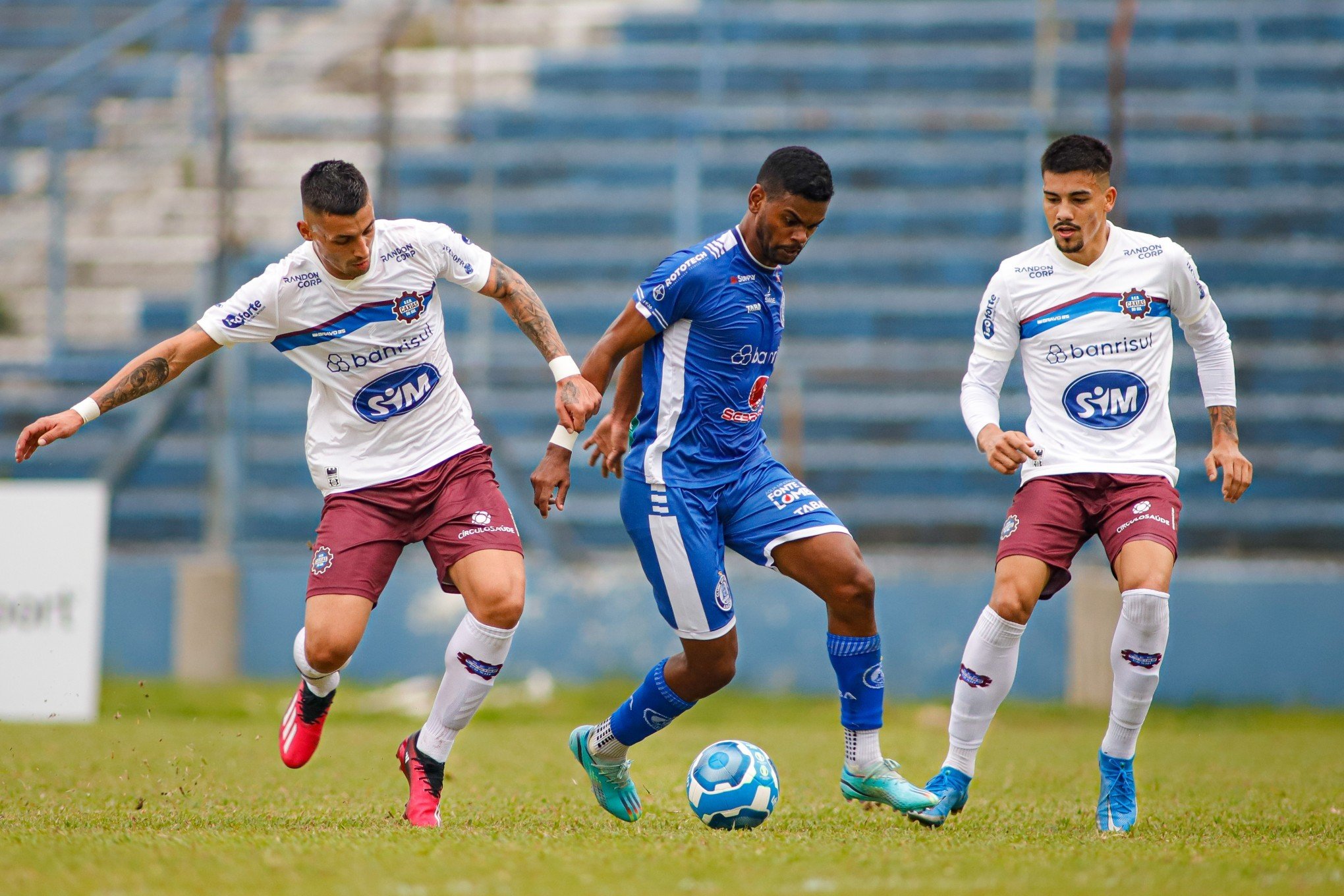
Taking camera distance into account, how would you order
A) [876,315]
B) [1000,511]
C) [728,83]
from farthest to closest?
[728,83] → [876,315] → [1000,511]

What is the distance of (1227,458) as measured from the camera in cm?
547

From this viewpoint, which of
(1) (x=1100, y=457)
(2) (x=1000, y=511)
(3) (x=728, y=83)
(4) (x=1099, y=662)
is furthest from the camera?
(3) (x=728, y=83)

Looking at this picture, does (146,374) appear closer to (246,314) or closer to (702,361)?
(246,314)

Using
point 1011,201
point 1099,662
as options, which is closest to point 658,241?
point 1011,201

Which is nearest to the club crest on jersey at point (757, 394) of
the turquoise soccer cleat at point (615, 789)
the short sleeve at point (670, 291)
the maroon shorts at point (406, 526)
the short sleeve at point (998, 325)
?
the short sleeve at point (670, 291)

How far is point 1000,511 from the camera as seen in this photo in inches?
465

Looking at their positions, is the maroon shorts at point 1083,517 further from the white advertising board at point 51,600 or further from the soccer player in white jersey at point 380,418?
the white advertising board at point 51,600

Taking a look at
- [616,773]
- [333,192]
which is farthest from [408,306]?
[616,773]

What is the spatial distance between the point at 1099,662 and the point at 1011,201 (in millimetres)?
4733

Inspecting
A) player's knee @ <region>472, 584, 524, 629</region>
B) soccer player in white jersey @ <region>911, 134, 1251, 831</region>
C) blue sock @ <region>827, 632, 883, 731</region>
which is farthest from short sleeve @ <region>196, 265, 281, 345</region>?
soccer player in white jersey @ <region>911, 134, 1251, 831</region>

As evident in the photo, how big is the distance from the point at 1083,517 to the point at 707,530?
1443 millimetres

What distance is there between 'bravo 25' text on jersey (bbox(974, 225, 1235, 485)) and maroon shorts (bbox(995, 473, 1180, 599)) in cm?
6

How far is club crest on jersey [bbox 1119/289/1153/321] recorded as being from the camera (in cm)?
545

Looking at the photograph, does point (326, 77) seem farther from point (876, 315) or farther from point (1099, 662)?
point (1099, 662)
